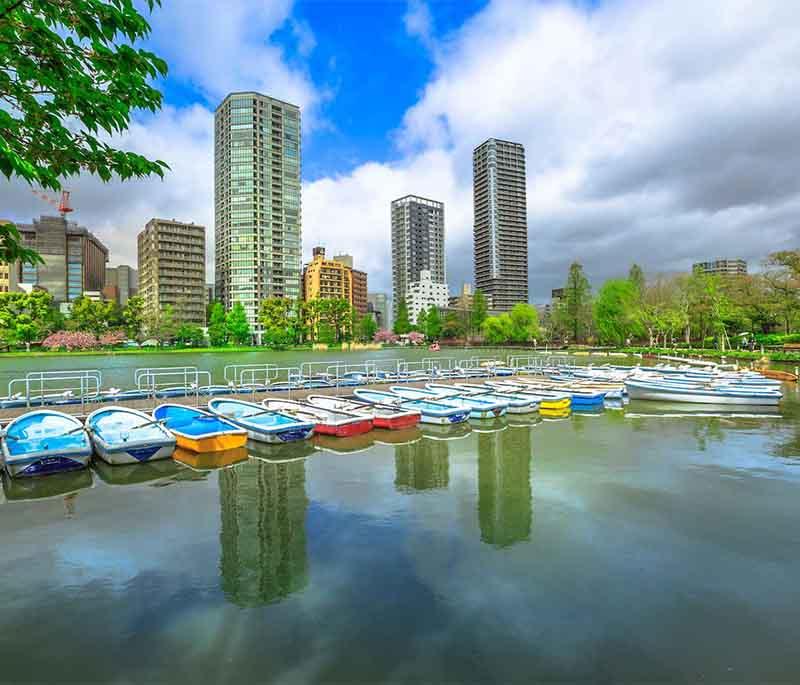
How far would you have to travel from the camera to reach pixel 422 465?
506 inches

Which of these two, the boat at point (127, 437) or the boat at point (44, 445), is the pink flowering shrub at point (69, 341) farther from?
the boat at point (44, 445)

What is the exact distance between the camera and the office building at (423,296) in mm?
172125

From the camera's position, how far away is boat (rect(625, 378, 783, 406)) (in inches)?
927

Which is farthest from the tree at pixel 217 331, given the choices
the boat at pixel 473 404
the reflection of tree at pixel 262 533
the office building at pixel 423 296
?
the office building at pixel 423 296

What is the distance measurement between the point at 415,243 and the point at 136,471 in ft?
613

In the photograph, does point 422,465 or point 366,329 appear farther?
point 366,329

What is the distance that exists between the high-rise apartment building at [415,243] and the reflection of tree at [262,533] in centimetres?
17967

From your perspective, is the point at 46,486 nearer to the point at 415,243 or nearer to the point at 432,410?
the point at 432,410

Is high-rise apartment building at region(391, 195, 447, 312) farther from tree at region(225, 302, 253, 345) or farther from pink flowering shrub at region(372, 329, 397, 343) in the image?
tree at region(225, 302, 253, 345)

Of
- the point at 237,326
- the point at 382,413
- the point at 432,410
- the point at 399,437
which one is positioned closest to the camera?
the point at 399,437

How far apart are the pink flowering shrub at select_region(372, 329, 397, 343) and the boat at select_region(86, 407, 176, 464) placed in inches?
4303

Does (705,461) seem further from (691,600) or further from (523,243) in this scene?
(523,243)

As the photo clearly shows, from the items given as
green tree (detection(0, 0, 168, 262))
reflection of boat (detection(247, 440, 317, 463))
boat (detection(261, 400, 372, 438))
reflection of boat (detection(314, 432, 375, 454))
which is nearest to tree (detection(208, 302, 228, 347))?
boat (detection(261, 400, 372, 438))

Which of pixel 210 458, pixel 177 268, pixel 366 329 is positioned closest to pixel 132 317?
pixel 177 268
